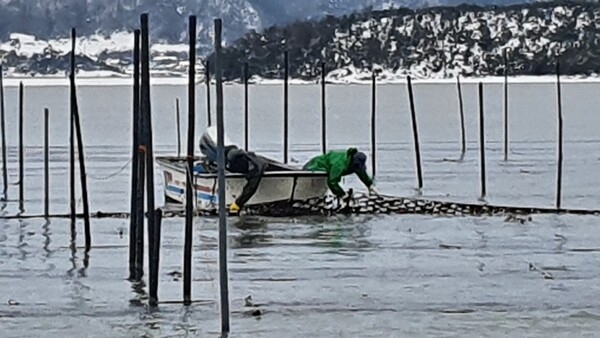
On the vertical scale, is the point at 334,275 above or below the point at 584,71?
below

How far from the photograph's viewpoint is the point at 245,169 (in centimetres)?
2450

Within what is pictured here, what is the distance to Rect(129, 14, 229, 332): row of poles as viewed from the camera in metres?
11.6

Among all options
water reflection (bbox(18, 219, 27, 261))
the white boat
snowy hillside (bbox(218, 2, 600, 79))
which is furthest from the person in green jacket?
snowy hillside (bbox(218, 2, 600, 79))

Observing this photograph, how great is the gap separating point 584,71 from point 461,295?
13146cm

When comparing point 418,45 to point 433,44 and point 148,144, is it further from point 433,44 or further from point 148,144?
point 148,144

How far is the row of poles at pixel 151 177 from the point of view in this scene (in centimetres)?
1163

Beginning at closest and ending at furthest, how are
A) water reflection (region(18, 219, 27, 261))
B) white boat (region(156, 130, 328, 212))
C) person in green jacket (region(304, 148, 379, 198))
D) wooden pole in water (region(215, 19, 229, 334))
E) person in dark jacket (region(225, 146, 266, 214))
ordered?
wooden pole in water (region(215, 19, 229, 334))
water reflection (region(18, 219, 27, 261))
person in dark jacket (region(225, 146, 266, 214))
white boat (region(156, 130, 328, 212))
person in green jacket (region(304, 148, 379, 198))

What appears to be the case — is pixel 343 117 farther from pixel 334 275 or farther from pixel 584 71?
pixel 334 275

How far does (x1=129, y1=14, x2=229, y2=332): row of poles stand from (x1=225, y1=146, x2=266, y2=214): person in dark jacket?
8670mm

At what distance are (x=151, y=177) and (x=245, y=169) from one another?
1102 cm

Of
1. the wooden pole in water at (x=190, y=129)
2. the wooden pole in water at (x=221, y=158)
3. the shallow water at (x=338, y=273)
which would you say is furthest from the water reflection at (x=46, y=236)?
the wooden pole in water at (x=221, y=158)

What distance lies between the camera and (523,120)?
260 ft

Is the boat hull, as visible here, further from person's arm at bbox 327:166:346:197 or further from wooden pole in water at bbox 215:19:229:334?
wooden pole in water at bbox 215:19:229:334

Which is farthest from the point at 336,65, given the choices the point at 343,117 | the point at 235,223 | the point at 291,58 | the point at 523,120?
the point at 235,223
